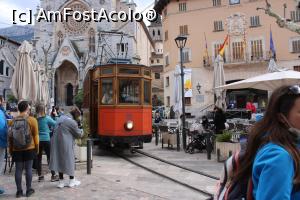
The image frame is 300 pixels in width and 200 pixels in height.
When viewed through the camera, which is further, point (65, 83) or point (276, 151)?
point (65, 83)

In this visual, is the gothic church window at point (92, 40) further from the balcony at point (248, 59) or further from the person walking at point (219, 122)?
the person walking at point (219, 122)

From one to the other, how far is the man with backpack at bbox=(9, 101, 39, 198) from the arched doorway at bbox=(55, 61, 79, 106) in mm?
48102

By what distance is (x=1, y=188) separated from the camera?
20.9ft

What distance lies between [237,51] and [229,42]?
4.17 feet

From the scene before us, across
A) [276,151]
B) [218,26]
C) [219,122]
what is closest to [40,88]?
[219,122]

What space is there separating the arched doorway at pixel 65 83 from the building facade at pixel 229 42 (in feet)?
68.0

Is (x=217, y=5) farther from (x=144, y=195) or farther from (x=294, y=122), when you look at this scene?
(x=294, y=122)

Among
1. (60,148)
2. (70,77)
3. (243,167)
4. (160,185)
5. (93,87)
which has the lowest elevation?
(160,185)

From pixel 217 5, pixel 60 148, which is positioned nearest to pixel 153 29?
pixel 217 5

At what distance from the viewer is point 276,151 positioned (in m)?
1.50

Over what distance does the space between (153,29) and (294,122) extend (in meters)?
96.1

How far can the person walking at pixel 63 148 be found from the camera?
6.53m

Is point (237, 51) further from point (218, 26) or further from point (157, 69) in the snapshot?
point (157, 69)

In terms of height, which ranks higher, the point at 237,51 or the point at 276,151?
the point at 237,51
